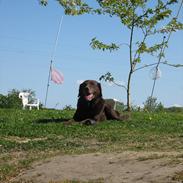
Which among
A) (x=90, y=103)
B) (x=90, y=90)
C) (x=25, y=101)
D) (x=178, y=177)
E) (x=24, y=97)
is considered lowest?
(x=178, y=177)

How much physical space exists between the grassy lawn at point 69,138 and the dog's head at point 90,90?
80 cm

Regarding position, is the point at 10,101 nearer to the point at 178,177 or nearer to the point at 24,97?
the point at 24,97

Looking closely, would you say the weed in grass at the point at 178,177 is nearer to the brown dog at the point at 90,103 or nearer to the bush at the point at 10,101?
the brown dog at the point at 90,103

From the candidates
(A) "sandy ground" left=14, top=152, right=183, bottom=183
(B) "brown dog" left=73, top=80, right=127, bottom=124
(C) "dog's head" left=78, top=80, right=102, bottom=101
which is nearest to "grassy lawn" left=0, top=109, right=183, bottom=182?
(B) "brown dog" left=73, top=80, right=127, bottom=124

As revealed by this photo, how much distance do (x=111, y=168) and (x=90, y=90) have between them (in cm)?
739

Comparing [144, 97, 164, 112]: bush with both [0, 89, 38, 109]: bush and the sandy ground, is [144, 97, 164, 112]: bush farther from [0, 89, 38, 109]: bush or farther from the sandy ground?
the sandy ground

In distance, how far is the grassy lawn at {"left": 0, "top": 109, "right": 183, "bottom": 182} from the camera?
10.4 metres

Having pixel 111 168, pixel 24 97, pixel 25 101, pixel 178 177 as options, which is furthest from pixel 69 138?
pixel 25 101

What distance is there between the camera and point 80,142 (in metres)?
12.2

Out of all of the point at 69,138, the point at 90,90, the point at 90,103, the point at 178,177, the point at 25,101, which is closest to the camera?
the point at 178,177

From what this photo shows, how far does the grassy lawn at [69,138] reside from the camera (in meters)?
10.4

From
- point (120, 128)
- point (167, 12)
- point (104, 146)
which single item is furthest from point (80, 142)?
point (167, 12)

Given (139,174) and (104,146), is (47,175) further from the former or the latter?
(104,146)

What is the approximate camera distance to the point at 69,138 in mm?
12891
